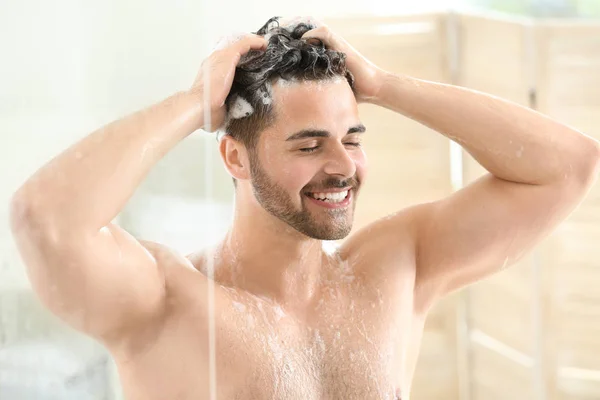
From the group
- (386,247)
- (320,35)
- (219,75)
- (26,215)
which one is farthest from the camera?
(386,247)

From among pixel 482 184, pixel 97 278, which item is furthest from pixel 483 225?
pixel 97 278

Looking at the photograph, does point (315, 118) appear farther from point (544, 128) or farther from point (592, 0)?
point (592, 0)

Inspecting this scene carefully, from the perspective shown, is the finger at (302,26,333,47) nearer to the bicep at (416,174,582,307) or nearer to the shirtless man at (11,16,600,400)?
the shirtless man at (11,16,600,400)

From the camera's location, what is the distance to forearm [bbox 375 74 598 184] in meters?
1.19

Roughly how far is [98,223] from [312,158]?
309mm

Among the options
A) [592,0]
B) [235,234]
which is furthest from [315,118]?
→ [592,0]

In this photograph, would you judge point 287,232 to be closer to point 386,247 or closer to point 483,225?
point 386,247

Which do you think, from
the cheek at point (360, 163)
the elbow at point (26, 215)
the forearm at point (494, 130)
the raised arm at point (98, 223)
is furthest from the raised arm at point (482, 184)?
the elbow at point (26, 215)

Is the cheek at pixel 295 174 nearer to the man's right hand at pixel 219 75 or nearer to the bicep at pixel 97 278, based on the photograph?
the man's right hand at pixel 219 75

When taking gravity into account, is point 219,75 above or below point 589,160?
above

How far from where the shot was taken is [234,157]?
1129 millimetres

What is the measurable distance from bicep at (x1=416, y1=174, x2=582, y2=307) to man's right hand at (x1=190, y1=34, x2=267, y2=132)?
1.16 feet

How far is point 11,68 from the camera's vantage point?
0.76 metres

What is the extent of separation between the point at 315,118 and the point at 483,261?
35 centimetres
